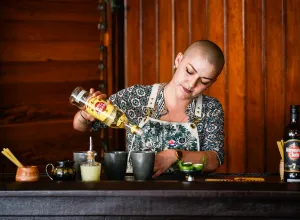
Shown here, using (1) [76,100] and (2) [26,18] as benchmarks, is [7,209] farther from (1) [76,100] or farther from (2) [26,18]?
(2) [26,18]

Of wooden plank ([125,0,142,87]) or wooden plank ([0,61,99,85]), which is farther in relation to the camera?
wooden plank ([125,0,142,87])

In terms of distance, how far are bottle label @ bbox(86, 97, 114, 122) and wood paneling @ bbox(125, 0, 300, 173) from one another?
1.82 meters

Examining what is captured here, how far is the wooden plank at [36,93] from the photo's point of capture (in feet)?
13.2

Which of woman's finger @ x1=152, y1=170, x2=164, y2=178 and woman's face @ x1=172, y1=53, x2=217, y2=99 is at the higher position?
woman's face @ x1=172, y1=53, x2=217, y2=99

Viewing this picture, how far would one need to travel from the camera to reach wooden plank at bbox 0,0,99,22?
3996mm

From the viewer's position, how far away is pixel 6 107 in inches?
159

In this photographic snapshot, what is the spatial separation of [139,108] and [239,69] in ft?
3.73

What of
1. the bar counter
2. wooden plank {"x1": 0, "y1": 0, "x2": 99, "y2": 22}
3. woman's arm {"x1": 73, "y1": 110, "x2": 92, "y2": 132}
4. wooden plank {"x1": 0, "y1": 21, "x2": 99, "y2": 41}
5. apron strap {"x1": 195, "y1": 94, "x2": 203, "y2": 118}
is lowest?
the bar counter

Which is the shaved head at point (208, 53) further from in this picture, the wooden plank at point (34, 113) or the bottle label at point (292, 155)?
the wooden plank at point (34, 113)

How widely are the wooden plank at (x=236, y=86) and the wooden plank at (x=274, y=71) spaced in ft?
0.55

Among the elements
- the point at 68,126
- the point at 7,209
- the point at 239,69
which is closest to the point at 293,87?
the point at 239,69

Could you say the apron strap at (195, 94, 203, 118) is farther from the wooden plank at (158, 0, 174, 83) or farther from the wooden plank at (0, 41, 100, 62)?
the wooden plank at (0, 41, 100, 62)

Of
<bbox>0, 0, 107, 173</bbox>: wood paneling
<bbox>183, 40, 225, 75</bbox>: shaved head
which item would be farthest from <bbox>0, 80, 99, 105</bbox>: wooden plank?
<bbox>183, 40, 225, 75</bbox>: shaved head

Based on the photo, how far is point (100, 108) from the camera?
7.33 feet
